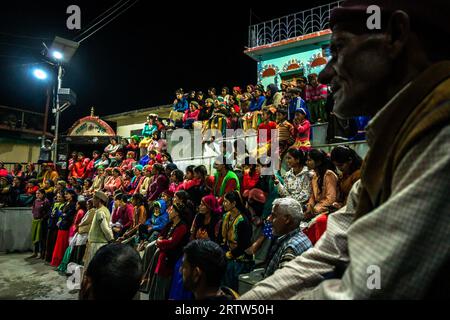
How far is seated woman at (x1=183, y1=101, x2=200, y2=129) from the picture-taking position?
39.4 feet

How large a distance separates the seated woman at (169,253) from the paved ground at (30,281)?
1.98m

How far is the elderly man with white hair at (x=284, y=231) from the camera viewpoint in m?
3.53

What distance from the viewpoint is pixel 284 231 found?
3750 millimetres

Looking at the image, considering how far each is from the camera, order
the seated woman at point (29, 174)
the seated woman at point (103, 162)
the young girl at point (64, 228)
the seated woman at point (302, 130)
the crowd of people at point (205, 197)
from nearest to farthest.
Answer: the crowd of people at point (205, 197)
the seated woman at point (302, 130)
the young girl at point (64, 228)
the seated woman at point (103, 162)
the seated woman at point (29, 174)

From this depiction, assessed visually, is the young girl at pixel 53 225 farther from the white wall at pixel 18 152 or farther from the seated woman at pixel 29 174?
the white wall at pixel 18 152

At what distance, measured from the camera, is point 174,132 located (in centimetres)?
1179

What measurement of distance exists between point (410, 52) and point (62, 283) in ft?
29.7

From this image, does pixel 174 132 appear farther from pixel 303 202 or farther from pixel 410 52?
pixel 410 52

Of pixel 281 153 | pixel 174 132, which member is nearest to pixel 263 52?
pixel 174 132

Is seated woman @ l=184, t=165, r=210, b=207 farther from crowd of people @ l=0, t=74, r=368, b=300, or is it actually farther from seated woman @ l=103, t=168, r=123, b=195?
seated woman @ l=103, t=168, r=123, b=195

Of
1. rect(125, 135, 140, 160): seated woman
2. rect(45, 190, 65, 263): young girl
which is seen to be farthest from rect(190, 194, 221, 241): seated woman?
rect(125, 135, 140, 160): seated woman

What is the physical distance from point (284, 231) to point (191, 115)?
9078mm

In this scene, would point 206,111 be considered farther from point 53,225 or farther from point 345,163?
point 345,163

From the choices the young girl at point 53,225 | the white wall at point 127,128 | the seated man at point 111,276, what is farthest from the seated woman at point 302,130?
the white wall at point 127,128
